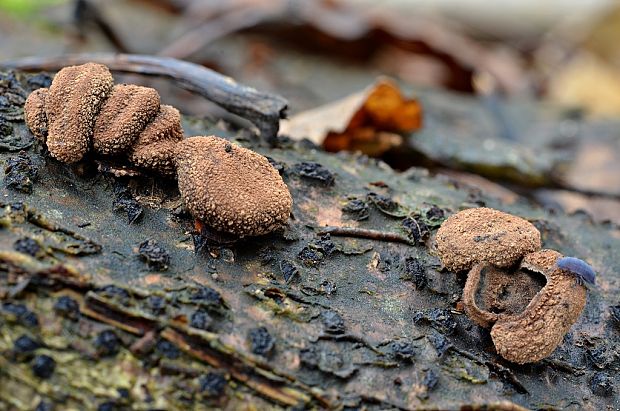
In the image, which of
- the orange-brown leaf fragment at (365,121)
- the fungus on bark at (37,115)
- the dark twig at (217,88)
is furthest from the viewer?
the orange-brown leaf fragment at (365,121)

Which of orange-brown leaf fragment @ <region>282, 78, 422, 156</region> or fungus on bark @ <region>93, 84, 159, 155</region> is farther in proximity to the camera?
orange-brown leaf fragment @ <region>282, 78, 422, 156</region>

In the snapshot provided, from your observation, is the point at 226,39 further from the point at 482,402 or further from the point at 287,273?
the point at 482,402

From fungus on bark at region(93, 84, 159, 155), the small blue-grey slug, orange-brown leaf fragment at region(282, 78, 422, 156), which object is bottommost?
orange-brown leaf fragment at region(282, 78, 422, 156)

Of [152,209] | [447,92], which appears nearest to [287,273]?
[152,209]

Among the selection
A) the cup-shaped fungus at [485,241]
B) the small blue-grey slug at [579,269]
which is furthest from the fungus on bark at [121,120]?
the small blue-grey slug at [579,269]

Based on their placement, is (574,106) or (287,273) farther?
(574,106)

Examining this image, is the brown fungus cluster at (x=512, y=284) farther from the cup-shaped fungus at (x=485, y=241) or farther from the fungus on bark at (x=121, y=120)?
the fungus on bark at (x=121, y=120)

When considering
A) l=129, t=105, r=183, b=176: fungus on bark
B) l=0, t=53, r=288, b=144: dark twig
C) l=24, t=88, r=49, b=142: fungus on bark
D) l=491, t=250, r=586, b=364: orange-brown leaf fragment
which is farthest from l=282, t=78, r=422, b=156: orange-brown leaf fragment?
l=491, t=250, r=586, b=364: orange-brown leaf fragment

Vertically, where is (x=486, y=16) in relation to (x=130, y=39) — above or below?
above

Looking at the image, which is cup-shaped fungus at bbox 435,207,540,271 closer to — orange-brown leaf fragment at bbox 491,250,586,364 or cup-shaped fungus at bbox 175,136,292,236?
orange-brown leaf fragment at bbox 491,250,586,364
